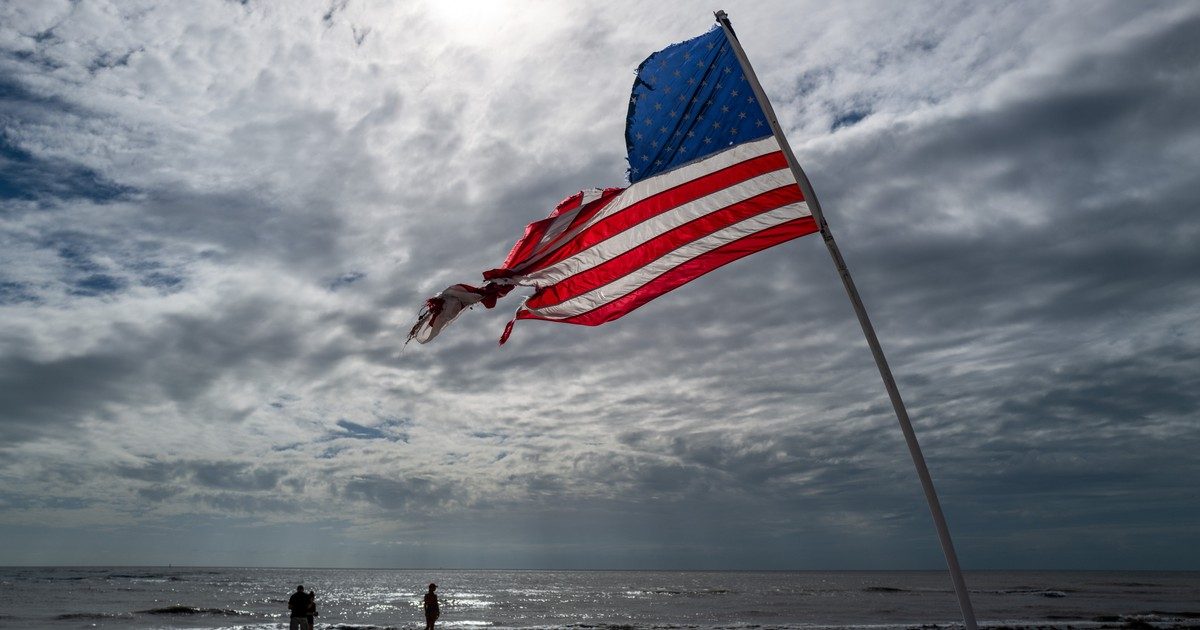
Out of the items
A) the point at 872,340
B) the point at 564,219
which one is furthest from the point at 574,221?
the point at 872,340

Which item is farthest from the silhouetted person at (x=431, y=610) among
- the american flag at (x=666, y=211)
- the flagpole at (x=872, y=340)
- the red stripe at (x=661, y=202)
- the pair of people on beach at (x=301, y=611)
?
the flagpole at (x=872, y=340)

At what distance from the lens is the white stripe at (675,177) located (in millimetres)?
6887

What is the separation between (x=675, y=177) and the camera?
24.1 ft

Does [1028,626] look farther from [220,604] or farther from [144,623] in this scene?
[220,604]

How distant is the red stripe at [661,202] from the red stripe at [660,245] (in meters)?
0.21

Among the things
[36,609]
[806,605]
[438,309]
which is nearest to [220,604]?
[36,609]

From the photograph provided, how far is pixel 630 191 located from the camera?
7711 millimetres

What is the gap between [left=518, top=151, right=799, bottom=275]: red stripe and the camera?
6.90 m

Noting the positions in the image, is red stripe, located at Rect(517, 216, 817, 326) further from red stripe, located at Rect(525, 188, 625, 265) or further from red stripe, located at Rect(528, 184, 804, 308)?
red stripe, located at Rect(525, 188, 625, 265)

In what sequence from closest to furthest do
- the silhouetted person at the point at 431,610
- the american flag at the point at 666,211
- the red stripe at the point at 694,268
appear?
the red stripe at the point at 694,268, the american flag at the point at 666,211, the silhouetted person at the point at 431,610

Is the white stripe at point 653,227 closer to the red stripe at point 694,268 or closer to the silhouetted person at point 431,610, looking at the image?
the red stripe at point 694,268

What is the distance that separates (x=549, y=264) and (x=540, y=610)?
149 ft

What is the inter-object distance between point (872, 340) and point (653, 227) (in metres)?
2.55

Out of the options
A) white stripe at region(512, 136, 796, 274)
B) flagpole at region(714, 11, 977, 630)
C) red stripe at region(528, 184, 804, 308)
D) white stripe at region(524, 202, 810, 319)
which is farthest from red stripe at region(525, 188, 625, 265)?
flagpole at region(714, 11, 977, 630)
